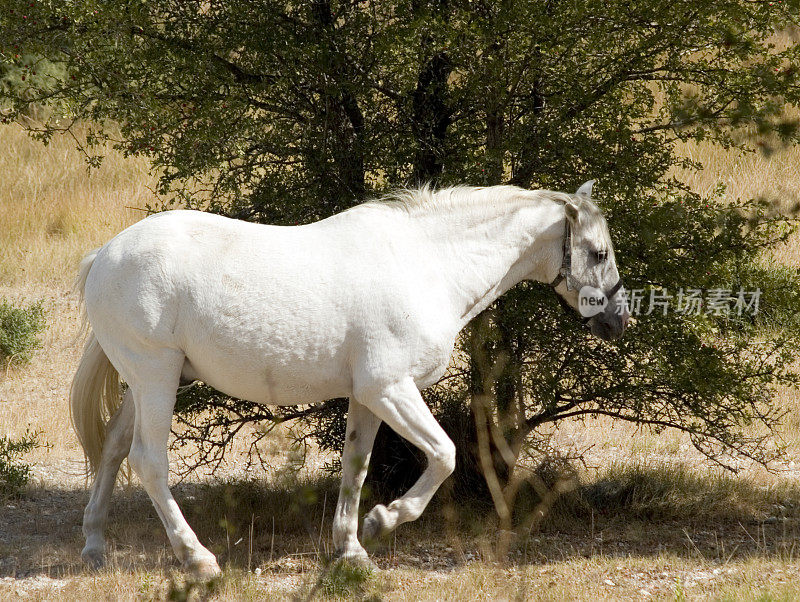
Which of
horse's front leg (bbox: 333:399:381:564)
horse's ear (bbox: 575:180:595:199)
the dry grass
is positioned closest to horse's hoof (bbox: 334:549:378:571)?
horse's front leg (bbox: 333:399:381:564)

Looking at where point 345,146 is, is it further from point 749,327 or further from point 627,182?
point 749,327

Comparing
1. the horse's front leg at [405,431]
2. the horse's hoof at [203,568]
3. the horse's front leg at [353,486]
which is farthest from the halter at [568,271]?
the horse's hoof at [203,568]

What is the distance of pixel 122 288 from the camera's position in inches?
195

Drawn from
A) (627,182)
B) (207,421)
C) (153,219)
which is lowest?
(207,421)

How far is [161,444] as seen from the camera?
5.10 metres

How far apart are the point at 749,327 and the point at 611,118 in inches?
69.1

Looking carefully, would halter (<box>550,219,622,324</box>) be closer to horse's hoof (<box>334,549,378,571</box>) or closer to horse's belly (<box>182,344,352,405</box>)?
horse's belly (<box>182,344,352,405</box>)

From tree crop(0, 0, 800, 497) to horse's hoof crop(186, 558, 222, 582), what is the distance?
1.95 meters

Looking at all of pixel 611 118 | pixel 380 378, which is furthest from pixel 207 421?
pixel 611 118

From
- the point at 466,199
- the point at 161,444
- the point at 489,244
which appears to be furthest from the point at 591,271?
the point at 161,444

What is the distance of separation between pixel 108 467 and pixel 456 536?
2.39 metres

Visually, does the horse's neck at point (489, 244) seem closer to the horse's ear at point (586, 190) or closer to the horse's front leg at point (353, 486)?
the horse's ear at point (586, 190)

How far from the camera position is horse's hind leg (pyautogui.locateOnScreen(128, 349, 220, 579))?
16.4 ft

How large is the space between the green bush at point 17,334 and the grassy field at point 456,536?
44.2 inches
